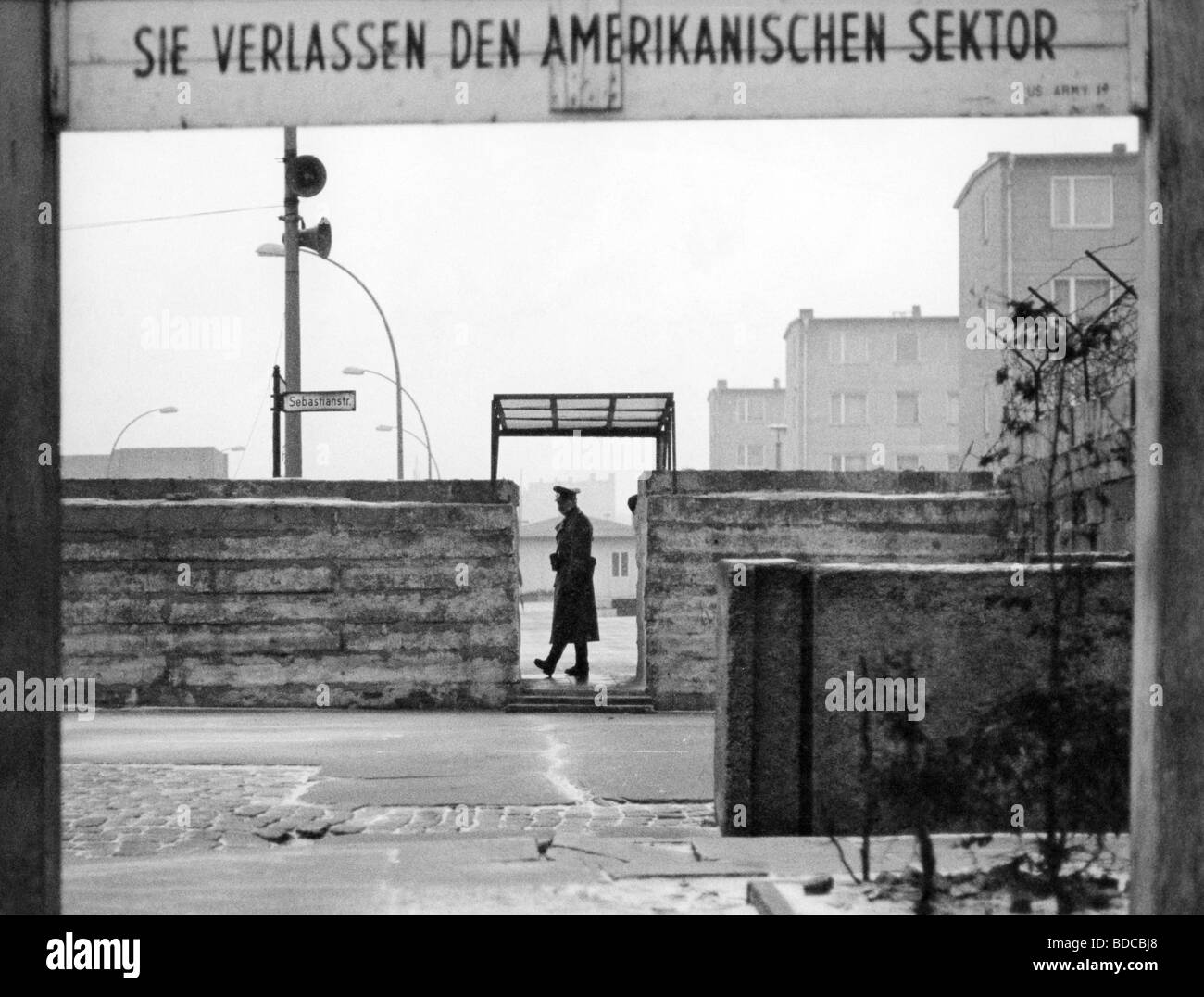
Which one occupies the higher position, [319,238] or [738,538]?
[319,238]

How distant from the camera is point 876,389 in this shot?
75.8 meters

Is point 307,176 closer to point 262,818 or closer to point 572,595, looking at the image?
point 572,595

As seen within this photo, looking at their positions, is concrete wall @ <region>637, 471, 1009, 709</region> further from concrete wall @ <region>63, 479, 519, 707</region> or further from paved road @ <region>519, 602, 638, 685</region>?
concrete wall @ <region>63, 479, 519, 707</region>

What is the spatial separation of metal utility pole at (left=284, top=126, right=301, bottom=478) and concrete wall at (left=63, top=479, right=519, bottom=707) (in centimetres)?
111

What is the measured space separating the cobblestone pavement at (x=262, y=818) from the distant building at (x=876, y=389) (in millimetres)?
66992

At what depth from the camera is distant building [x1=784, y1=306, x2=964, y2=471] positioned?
7525 centimetres

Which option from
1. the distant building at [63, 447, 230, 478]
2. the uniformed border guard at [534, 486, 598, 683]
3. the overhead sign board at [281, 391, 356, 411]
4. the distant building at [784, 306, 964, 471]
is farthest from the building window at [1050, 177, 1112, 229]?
the distant building at [63, 447, 230, 478]

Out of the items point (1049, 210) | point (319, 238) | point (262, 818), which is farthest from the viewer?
point (1049, 210)

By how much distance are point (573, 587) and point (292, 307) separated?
391 cm

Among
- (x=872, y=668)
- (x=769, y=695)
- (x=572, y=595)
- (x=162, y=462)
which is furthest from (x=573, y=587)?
(x=162, y=462)

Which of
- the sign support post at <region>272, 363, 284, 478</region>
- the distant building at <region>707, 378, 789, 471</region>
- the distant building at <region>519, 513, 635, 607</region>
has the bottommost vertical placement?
the distant building at <region>519, 513, 635, 607</region>

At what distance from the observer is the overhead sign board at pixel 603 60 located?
4.73 meters

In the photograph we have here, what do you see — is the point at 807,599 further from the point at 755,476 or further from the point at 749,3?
the point at 755,476

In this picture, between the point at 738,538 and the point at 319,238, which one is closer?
the point at 738,538
